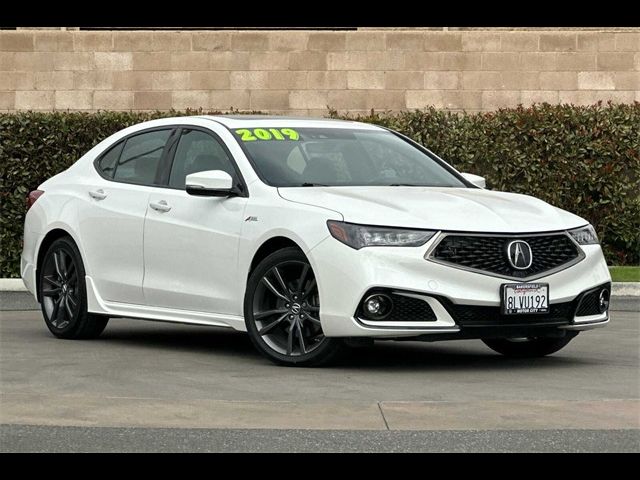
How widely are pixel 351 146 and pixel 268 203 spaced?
1247mm

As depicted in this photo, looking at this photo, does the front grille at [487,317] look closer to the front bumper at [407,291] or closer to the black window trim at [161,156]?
the front bumper at [407,291]

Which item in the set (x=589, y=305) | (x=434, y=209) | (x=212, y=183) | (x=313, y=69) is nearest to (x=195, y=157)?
(x=212, y=183)

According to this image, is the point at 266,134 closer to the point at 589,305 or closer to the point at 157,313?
the point at 157,313

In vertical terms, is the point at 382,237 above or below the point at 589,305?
above

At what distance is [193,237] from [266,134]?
0.94 meters

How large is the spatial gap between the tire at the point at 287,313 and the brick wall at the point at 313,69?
10894 mm

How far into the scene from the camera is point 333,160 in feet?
35.1

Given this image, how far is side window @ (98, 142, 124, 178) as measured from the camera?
11.9 metres

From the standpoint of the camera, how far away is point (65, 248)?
11898 mm

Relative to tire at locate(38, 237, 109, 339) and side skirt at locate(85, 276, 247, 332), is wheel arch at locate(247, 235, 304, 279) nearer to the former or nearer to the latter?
side skirt at locate(85, 276, 247, 332)

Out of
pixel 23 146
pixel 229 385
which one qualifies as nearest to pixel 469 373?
pixel 229 385

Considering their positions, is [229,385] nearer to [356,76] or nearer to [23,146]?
[23,146]

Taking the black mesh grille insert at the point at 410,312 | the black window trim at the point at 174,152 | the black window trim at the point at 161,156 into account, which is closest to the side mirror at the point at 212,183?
the black window trim at the point at 174,152

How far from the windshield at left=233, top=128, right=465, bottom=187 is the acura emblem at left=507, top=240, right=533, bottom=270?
130 centimetres
